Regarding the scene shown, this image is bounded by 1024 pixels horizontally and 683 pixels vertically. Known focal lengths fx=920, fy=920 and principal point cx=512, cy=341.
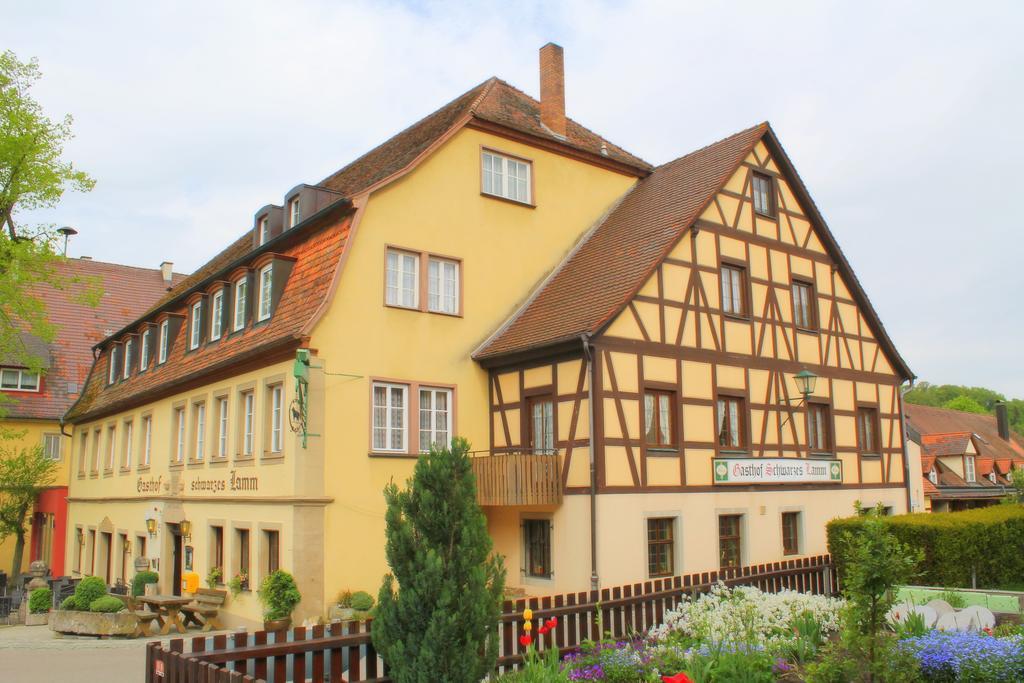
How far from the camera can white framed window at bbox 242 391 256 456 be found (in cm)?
1878

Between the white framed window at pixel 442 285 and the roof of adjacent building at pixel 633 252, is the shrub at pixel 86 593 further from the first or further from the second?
the roof of adjacent building at pixel 633 252

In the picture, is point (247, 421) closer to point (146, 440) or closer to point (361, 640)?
point (146, 440)

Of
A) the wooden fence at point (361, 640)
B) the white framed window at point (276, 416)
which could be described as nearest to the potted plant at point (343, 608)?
the white framed window at point (276, 416)

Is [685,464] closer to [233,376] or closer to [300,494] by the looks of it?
[300,494]

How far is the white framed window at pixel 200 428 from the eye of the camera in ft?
69.2

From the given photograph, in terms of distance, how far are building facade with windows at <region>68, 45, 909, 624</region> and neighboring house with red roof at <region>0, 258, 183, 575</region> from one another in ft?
37.7

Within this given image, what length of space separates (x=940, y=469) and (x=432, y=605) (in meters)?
43.2

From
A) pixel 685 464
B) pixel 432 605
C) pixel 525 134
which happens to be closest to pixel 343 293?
pixel 525 134

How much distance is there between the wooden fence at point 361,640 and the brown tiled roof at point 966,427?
43.7 meters

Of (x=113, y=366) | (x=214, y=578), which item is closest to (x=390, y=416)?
(x=214, y=578)

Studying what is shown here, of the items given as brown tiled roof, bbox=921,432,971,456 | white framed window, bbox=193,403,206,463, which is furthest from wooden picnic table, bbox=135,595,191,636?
brown tiled roof, bbox=921,432,971,456

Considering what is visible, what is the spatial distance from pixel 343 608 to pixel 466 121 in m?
10.1

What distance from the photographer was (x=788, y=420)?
20422 mm

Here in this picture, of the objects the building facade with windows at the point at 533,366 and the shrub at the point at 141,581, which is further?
the shrub at the point at 141,581
